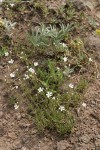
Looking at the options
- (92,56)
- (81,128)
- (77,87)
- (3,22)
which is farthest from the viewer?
(3,22)

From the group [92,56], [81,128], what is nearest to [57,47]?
[92,56]

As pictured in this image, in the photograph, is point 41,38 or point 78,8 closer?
point 41,38

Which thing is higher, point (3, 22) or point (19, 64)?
point (3, 22)

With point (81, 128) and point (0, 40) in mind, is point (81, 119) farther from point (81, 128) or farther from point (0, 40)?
point (0, 40)

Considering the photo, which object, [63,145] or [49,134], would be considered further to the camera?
[49,134]

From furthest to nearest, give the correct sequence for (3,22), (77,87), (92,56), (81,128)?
(3,22) → (92,56) → (77,87) → (81,128)

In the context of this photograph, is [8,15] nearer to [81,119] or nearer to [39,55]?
[39,55]
